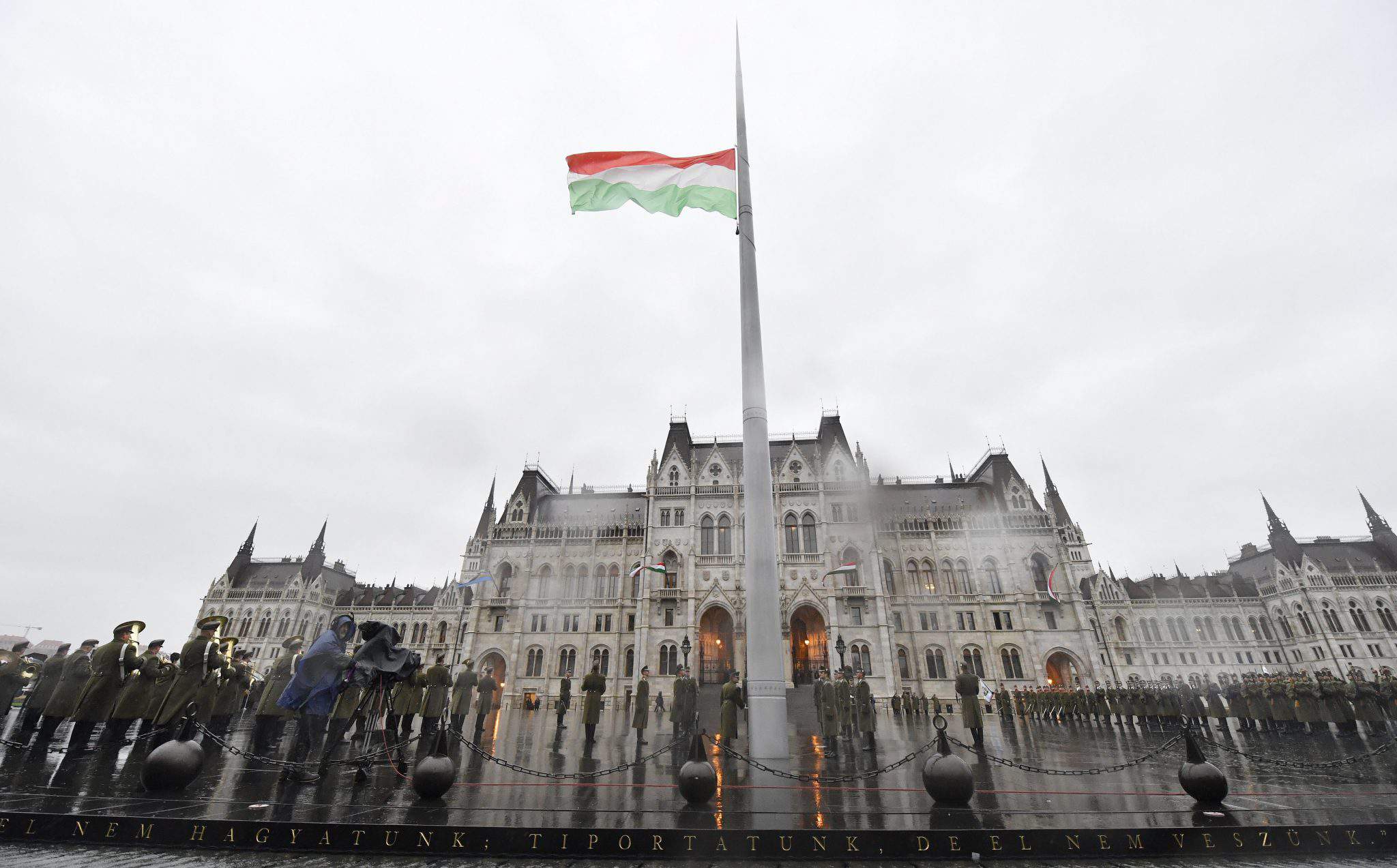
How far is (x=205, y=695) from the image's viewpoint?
1037 centimetres

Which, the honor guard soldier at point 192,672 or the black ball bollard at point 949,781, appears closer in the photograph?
the black ball bollard at point 949,781

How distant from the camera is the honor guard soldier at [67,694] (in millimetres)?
10742

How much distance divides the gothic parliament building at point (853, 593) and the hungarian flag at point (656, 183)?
29.0 m

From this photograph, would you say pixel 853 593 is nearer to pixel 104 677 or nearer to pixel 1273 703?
pixel 1273 703

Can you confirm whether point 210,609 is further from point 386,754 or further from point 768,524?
point 768,524

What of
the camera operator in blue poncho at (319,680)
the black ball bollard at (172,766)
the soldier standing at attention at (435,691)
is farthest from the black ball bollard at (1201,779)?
the soldier standing at attention at (435,691)

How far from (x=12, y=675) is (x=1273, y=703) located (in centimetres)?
3790

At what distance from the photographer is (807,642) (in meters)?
39.7

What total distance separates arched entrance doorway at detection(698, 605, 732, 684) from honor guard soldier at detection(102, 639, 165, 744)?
1201 inches

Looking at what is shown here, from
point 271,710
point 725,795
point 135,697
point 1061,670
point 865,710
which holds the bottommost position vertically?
point 725,795

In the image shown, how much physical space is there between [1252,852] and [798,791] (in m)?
5.00

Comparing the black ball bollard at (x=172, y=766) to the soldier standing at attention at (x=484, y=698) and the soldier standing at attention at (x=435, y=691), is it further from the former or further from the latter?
the soldier standing at attention at (x=484, y=698)

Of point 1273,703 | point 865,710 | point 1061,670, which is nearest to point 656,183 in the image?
point 865,710

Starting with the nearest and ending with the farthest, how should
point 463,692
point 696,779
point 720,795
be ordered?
point 696,779
point 720,795
point 463,692
